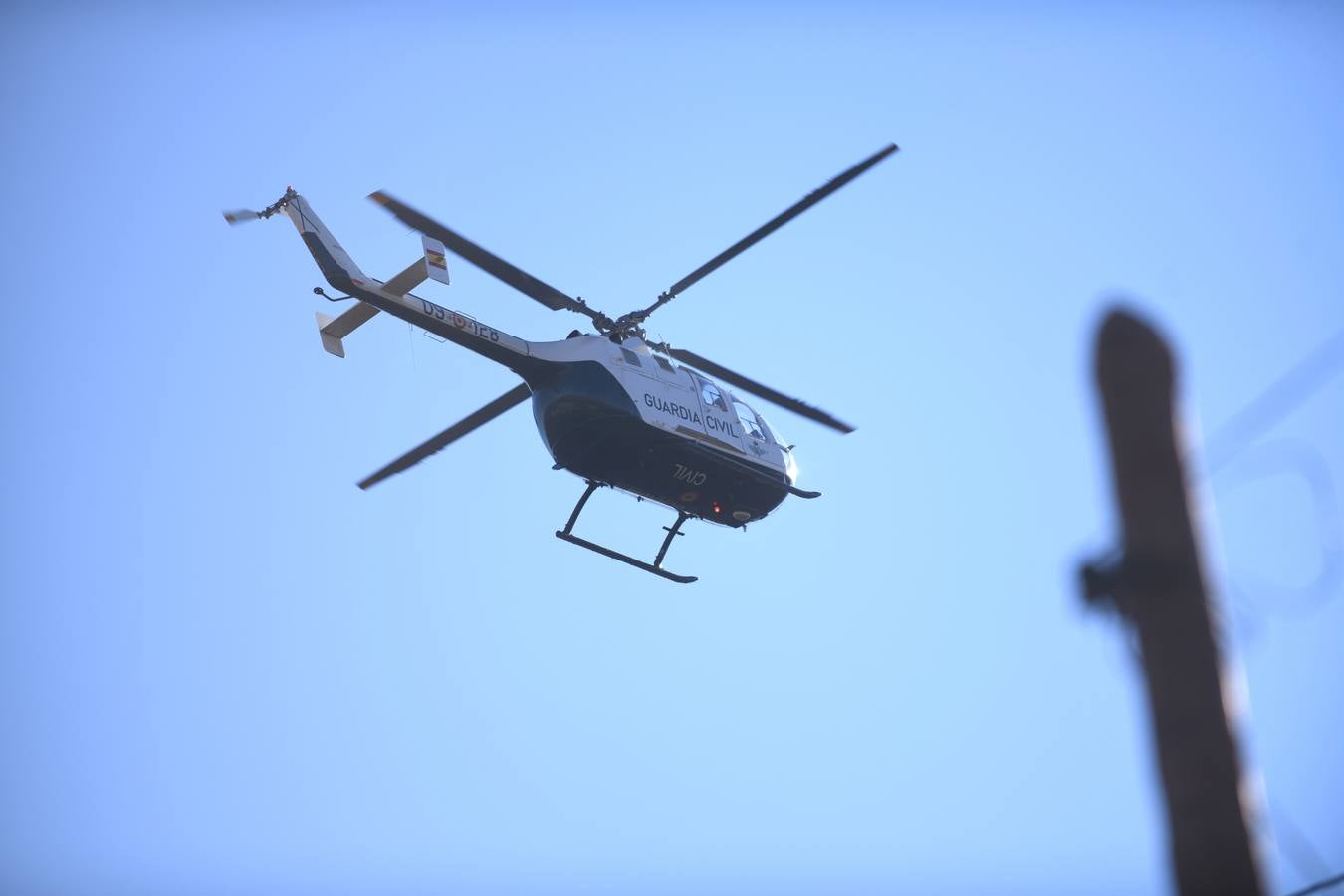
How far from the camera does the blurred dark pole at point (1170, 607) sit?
6270 mm

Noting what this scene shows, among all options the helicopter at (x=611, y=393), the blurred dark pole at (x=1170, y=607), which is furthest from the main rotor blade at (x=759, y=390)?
the blurred dark pole at (x=1170, y=607)

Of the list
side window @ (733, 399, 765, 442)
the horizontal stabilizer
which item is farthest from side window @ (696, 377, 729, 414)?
the horizontal stabilizer

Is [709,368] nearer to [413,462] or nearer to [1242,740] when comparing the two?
[413,462]

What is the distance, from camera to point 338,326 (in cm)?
2255

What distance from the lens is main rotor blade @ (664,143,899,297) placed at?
21.5 m

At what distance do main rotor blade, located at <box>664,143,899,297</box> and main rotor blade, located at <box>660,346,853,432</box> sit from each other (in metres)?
1.98

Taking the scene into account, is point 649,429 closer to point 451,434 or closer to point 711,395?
point 711,395

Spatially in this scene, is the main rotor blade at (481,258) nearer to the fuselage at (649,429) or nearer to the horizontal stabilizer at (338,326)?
the fuselage at (649,429)

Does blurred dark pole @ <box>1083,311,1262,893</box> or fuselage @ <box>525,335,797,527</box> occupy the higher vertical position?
fuselage @ <box>525,335,797,527</box>

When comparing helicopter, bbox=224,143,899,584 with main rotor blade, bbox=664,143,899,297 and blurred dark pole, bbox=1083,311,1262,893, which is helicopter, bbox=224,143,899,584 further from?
blurred dark pole, bbox=1083,311,1262,893

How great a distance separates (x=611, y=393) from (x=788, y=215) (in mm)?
3658

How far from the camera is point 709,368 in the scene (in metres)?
25.2

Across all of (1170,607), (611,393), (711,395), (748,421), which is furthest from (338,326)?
(1170,607)

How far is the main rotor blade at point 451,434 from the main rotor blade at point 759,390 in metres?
2.83
